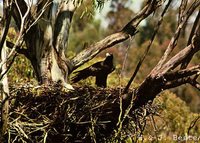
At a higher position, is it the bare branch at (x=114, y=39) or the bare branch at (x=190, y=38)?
the bare branch at (x=114, y=39)

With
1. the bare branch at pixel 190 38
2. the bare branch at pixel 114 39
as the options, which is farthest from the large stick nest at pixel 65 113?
the bare branch at pixel 114 39

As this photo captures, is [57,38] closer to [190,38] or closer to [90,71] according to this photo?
[90,71]

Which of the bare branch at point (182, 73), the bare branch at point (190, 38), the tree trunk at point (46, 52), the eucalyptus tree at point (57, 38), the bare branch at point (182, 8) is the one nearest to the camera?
→ the bare branch at point (182, 73)

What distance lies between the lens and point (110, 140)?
4.24 meters

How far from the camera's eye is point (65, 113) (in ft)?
12.7

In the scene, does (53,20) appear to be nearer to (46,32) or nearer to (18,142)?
(46,32)

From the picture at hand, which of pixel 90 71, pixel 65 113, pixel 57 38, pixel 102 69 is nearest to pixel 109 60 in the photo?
pixel 102 69

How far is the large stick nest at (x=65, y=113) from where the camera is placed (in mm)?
3865

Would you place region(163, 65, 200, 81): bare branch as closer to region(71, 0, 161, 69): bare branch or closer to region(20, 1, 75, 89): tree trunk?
region(20, 1, 75, 89): tree trunk

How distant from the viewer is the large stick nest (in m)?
3.87

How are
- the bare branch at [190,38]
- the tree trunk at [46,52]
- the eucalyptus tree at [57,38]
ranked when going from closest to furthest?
1. the bare branch at [190,38]
2. the eucalyptus tree at [57,38]
3. the tree trunk at [46,52]

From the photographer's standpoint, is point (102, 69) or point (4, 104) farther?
point (102, 69)

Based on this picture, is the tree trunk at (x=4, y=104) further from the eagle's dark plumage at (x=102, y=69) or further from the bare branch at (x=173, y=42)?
the eagle's dark plumage at (x=102, y=69)

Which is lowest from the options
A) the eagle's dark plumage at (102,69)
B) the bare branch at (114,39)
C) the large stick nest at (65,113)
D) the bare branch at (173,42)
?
the large stick nest at (65,113)
